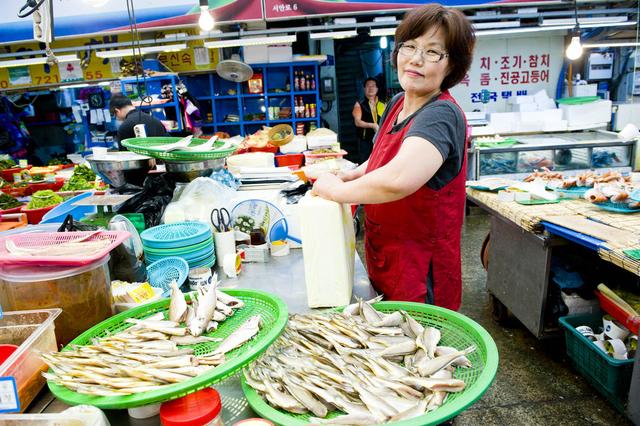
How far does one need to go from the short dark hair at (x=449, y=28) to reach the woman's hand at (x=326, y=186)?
65 cm

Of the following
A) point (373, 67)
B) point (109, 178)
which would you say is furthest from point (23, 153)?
point (109, 178)

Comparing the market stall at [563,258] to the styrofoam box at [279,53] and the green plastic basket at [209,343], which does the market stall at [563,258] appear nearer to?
the green plastic basket at [209,343]

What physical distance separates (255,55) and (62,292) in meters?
8.49

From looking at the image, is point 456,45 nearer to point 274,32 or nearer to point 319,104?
point 274,32

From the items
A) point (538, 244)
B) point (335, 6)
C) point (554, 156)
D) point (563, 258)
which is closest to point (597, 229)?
point (538, 244)

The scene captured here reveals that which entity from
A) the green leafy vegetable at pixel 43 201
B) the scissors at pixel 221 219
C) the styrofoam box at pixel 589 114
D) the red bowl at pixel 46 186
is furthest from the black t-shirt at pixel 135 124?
the styrofoam box at pixel 589 114

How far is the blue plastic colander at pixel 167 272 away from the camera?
2.25 metres

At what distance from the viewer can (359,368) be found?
1363mm

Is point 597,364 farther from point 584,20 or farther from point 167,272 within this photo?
point 584,20

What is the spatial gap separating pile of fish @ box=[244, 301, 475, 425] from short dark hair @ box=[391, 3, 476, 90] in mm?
1062

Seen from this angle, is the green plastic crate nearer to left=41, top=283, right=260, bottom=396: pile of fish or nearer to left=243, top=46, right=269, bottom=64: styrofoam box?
left=41, top=283, right=260, bottom=396: pile of fish

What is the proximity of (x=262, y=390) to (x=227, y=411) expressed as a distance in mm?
167

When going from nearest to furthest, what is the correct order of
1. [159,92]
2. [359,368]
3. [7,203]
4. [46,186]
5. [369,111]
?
[359,368]
[7,203]
[46,186]
[369,111]
[159,92]

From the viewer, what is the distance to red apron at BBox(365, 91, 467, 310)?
76.0 inches
